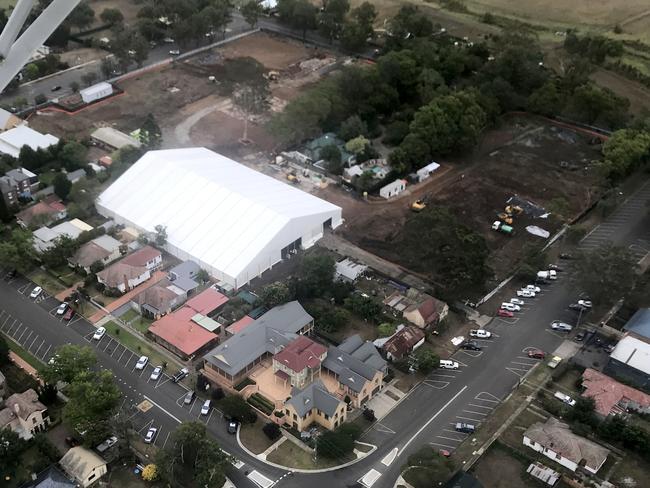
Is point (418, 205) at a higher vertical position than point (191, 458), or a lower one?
higher

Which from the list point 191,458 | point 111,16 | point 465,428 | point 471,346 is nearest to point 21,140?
point 111,16

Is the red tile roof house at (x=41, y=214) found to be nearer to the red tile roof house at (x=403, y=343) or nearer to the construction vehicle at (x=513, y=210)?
the red tile roof house at (x=403, y=343)

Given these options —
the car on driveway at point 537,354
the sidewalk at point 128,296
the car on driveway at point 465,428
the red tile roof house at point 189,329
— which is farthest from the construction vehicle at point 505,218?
the sidewalk at point 128,296

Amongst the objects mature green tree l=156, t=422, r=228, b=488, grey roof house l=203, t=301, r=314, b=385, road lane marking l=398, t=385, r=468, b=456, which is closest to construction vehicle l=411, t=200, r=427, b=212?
grey roof house l=203, t=301, r=314, b=385

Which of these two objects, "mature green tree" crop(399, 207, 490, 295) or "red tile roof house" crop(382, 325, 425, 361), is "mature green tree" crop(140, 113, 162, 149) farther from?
"red tile roof house" crop(382, 325, 425, 361)

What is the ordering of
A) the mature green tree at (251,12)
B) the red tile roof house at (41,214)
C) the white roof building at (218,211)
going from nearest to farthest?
the white roof building at (218,211) < the red tile roof house at (41,214) < the mature green tree at (251,12)

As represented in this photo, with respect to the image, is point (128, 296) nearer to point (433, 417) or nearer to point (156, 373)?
point (156, 373)
